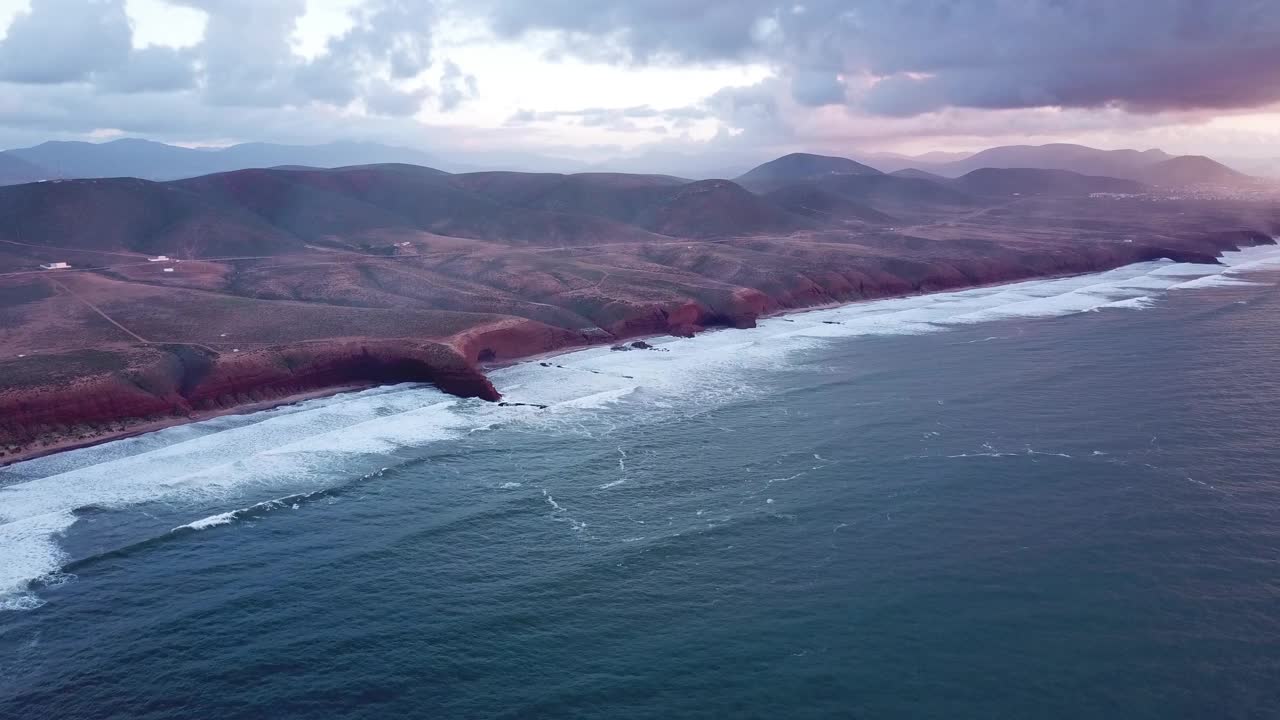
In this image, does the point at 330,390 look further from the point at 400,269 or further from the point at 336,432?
the point at 400,269

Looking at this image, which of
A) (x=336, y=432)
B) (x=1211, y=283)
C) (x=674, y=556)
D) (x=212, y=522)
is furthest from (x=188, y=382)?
(x=1211, y=283)

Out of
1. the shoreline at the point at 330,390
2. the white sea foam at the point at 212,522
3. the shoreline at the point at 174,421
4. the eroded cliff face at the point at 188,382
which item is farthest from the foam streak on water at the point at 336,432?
the eroded cliff face at the point at 188,382

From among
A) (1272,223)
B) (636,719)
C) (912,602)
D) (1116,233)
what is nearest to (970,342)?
(912,602)

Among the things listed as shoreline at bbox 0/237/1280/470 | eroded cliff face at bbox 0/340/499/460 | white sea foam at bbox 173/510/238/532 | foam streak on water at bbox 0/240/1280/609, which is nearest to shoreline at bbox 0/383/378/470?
shoreline at bbox 0/237/1280/470

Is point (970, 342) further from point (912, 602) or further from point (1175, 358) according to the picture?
point (912, 602)

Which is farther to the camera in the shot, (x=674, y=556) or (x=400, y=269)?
(x=400, y=269)
